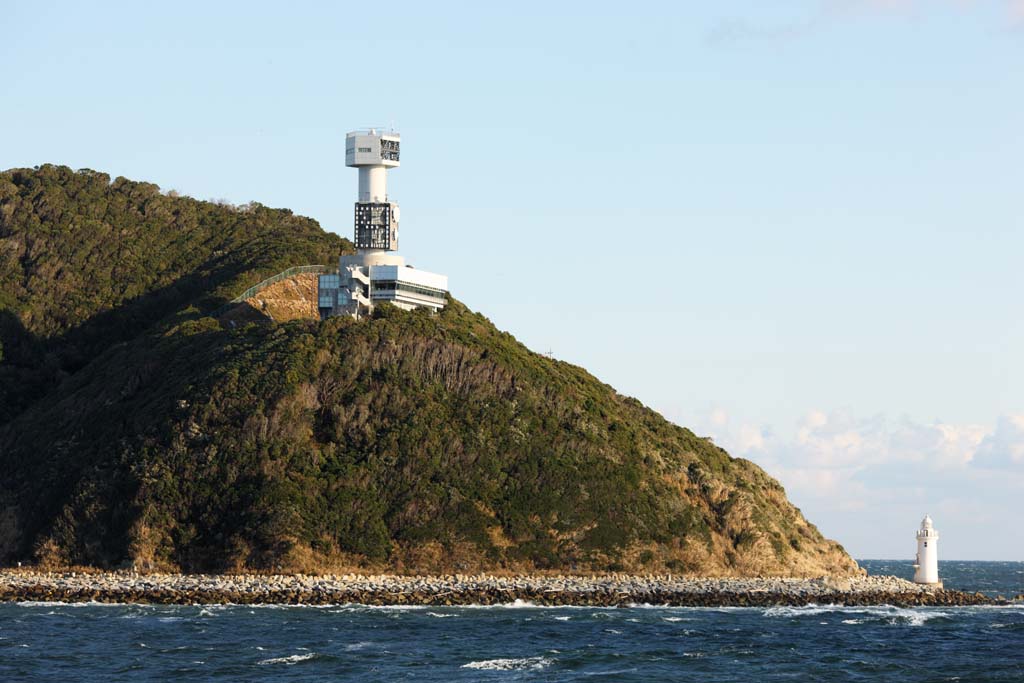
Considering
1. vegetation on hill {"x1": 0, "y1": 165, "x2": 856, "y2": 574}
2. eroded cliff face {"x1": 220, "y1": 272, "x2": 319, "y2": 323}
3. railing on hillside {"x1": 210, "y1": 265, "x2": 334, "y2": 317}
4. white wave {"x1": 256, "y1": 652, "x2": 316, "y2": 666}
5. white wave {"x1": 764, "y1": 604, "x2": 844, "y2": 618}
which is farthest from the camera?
railing on hillside {"x1": 210, "y1": 265, "x2": 334, "y2": 317}

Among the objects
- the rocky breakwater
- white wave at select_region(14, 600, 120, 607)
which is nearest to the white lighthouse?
the rocky breakwater

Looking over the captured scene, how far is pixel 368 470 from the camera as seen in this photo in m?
99.3

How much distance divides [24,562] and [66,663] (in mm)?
34838

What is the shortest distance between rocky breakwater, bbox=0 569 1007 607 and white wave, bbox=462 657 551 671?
66.7 ft

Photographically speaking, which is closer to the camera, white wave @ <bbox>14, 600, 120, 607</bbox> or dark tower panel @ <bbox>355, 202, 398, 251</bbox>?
white wave @ <bbox>14, 600, 120, 607</bbox>

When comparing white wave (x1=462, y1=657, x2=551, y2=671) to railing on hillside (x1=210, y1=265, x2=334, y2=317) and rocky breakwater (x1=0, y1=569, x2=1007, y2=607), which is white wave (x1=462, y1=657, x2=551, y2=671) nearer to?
rocky breakwater (x1=0, y1=569, x2=1007, y2=607)

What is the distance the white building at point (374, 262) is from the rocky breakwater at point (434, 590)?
1106 inches

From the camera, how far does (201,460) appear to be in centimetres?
9750

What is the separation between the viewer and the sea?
201 ft

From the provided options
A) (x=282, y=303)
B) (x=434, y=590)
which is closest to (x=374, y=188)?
(x=282, y=303)

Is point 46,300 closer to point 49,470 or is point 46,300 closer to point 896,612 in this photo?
point 49,470

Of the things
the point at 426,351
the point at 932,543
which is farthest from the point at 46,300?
the point at 932,543

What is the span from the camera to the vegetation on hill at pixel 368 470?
94.4m

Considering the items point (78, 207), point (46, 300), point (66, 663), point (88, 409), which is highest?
point (78, 207)
